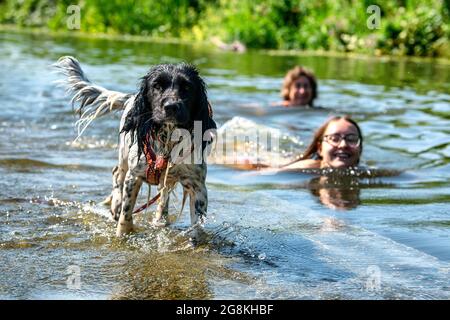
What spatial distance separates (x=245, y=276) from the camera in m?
4.81

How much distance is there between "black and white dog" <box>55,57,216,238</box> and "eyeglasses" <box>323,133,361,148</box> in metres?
2.79

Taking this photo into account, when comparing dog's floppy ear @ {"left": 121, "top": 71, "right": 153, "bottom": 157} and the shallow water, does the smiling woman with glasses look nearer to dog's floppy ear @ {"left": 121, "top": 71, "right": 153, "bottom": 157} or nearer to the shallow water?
the shallow water

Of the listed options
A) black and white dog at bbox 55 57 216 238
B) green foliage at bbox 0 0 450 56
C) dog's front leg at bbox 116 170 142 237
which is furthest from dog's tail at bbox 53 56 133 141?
green foliage at bbox 0 0 450 56

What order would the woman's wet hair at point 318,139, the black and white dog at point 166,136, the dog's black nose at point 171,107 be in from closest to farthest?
1. the dog's black nose at point 171,107
2. the black and white dog at point 166,136
3. the woman's wet hair at point 318,139

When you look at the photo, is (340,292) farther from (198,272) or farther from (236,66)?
(236,66)

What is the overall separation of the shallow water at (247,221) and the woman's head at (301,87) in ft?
0.97

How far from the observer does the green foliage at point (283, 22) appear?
22609 millimetres

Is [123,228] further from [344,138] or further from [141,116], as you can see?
[344,138]

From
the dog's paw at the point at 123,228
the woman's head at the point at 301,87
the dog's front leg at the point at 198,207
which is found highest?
the woman's head at the point at 301,87

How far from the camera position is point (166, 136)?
209 inches

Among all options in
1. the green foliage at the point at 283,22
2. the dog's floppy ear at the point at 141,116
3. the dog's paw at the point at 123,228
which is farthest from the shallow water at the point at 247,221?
the green foliage at the point at 283,22

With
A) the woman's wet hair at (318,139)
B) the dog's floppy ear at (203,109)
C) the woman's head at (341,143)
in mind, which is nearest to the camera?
the dog's floppy ear at (203,109)

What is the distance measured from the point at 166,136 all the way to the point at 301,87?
7593 mm

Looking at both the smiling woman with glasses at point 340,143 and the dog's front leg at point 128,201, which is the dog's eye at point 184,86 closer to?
the dog's front leg at point 128,201
